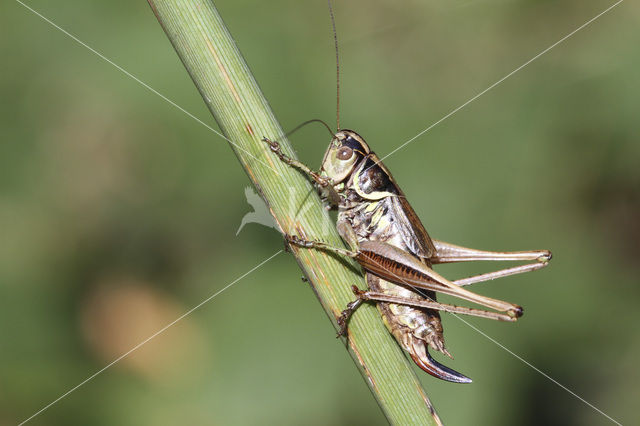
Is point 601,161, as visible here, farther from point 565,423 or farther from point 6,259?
point 6,259

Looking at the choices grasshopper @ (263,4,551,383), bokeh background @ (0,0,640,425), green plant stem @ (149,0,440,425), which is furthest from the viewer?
bokeh background @ (0,0,640,425)

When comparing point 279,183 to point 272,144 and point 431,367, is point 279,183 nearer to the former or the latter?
point 272,144

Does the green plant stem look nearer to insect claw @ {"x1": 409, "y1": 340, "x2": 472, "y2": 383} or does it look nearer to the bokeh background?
insect claw @ {"x1": 409, "y1": 340, "x2": 472, "y2": 383}

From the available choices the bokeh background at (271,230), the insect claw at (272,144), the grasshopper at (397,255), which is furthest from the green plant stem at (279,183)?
the bokeh background at (271,230)

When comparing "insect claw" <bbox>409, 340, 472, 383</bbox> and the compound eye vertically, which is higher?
the compound eye

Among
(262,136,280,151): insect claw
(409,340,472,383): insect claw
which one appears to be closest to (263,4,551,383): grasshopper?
(409,340,472,383): insect claw

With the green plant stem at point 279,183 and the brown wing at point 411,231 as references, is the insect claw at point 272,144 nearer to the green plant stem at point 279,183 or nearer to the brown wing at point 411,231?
the green plant stem at point 279,183

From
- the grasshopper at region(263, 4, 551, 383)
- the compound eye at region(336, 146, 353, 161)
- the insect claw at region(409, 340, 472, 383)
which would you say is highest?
the compound eye at region(336, 146, 353, 161)
